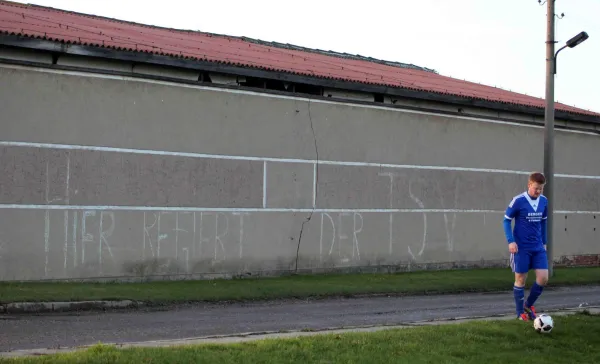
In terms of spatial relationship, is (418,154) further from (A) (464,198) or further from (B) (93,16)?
(B) (93,16)

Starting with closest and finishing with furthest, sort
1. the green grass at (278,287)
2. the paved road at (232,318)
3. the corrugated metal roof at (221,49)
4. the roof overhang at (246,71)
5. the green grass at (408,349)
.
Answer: the green grass at (408,349), the paved road at (232,318), the green grass at (278,287), the roof overhang at (246,71), the corrugated metal roof at (221,49)

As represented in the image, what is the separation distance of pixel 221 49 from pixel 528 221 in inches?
584

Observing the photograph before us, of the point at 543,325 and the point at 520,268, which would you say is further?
the point at 520,268

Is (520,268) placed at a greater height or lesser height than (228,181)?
lesser

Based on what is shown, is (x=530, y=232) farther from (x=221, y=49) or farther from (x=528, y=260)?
(x=221, y=49)

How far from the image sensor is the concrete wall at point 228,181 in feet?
63.0

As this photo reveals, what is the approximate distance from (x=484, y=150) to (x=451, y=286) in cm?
816

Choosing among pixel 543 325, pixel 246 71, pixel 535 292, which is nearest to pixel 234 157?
pixel 246 71

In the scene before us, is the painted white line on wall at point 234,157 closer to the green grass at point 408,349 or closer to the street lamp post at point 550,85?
the street lamp post at point 550,85

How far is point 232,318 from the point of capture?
46.3 feet

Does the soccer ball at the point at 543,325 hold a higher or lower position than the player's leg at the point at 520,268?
lower

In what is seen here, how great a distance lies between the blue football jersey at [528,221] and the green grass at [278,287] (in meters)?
7.12

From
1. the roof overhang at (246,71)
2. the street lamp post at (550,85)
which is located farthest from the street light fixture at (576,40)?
the roof overhang at (246,71)

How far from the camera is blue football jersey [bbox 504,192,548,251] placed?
39.6 ft
